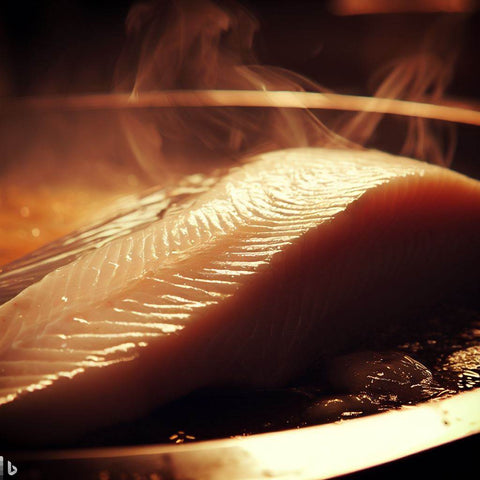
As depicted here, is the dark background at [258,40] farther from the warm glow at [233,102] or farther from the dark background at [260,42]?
the warm glow at [233,102]

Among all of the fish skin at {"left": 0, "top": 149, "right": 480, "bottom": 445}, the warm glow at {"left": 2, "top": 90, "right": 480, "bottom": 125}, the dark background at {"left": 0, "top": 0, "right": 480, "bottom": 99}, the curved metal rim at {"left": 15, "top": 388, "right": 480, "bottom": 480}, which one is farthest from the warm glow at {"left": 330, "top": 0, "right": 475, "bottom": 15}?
the curved metal rim at {"left": 15, "top": 388, "right": 480, "bottom": 480}

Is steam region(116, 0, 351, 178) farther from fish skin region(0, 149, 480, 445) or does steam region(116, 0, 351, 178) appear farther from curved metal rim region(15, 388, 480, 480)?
curved metal rim region(15, 388, 480, 480)

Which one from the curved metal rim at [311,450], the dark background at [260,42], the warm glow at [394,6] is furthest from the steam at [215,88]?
the warm glow at [394,6]

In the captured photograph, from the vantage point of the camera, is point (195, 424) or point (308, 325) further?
point (308, 325)

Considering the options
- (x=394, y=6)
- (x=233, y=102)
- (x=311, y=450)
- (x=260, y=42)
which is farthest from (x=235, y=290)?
(x=394, y=6)

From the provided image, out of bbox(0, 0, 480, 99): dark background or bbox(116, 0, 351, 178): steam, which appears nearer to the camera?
bbox(116, 0, 351, 178): steam

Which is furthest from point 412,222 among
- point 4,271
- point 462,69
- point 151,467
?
point 462,69

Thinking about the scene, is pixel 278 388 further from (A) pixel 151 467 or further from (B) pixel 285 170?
(B) pixel 285 170

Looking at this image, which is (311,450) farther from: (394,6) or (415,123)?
(394,6)
